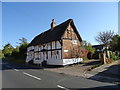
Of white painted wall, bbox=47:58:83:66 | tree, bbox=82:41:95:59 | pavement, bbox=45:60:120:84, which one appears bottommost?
pavement, bbox=45:60:120:84

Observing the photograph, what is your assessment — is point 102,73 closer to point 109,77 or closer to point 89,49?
point 109,77

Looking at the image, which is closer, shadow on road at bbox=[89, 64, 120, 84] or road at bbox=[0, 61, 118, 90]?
road at bbox=[0, 61, 118, 90]

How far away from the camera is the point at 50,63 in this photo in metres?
26.6

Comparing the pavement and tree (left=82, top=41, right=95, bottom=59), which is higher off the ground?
tree (left=82, top=41, right=95, bottom=59)

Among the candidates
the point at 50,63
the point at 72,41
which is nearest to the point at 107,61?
the point at 72,41

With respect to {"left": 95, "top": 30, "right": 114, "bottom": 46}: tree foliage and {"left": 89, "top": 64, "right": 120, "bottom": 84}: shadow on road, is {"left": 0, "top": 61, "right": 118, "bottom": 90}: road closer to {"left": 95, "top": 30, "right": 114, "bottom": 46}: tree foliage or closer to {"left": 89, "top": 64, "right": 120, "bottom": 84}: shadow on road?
{"left": 89, "top": 64, "right": 120, "bottom": 84}: shadow on road

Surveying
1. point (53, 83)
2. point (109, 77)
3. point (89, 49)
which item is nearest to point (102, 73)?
point (109, 77)

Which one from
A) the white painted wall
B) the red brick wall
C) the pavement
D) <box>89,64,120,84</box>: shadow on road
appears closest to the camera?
<box>89,64,120,84</box>: shadow on road

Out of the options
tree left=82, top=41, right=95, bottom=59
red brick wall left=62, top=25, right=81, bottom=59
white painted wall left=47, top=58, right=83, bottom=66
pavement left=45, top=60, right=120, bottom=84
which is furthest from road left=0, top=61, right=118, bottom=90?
tree left=82, top=41, right=95, bottom=59

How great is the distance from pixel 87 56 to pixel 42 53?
37.3 ft

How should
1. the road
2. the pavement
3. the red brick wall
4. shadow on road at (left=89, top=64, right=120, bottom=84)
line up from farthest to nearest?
the red brick wall
the pavement
shadow on road at (left=89, top=64, right=120, bottom=84)
the road

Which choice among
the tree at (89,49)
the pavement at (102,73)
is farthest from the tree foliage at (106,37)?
the pavement at (102,73)

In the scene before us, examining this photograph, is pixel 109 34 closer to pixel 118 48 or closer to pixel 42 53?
pixel 118 48

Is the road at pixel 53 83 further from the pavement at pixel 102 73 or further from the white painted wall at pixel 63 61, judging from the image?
the white painted wall at pixel 63 61
